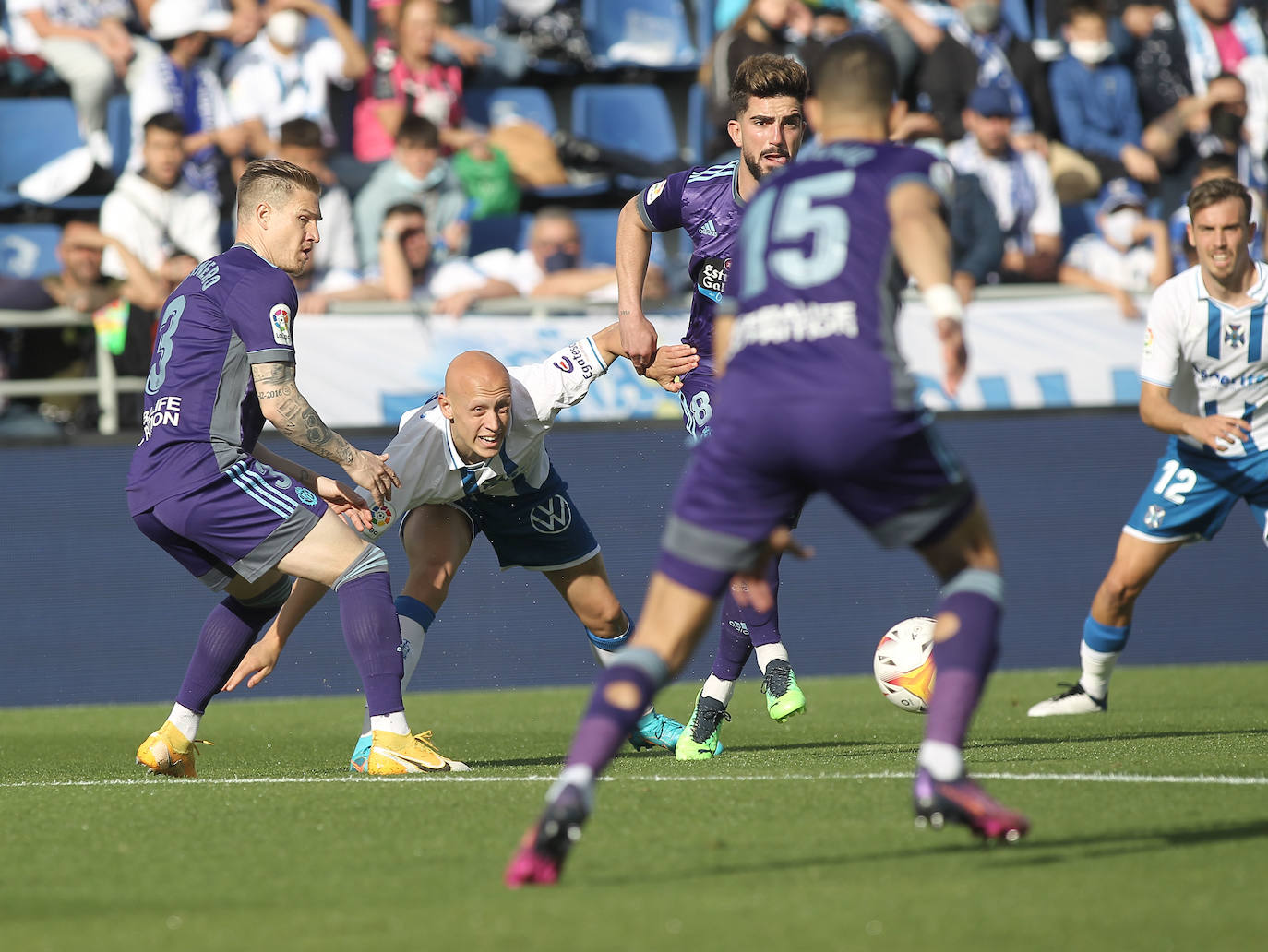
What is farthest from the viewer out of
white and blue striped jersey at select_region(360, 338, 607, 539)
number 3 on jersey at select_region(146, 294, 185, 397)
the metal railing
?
the metal railing

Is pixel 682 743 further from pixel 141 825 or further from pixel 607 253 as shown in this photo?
pixel 607 253

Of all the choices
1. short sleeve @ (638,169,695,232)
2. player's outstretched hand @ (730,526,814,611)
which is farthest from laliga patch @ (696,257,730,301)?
player's outstretched hand @ (730,526,814,611)

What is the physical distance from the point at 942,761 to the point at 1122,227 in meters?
10.2

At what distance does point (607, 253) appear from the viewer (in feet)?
43.2

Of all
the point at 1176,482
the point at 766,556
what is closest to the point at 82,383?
the point at 1176,482

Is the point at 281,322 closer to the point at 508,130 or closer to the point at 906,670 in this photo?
the point at 906,670

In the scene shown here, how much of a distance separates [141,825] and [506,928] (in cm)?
191

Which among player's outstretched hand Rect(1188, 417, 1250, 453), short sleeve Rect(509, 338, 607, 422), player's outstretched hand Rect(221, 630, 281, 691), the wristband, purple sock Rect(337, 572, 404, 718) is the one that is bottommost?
player's outstretched hand Rect(221, 630, 281, 691)

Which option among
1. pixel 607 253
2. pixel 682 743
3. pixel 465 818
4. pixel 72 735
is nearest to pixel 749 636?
pixel 682 743

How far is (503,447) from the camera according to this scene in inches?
261

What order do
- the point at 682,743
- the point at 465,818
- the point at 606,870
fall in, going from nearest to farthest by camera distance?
1. the point at 606,870
2. the point at 465,818
3. the point at 682,743

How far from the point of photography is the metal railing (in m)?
10.6

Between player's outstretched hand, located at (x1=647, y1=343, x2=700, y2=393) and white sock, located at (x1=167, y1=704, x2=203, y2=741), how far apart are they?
2.18 metres

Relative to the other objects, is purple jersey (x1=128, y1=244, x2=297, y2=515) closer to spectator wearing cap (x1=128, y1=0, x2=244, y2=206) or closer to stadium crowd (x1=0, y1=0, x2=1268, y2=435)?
stadium crowd (x1=0, y1=0, x2=1268, y2=435)
